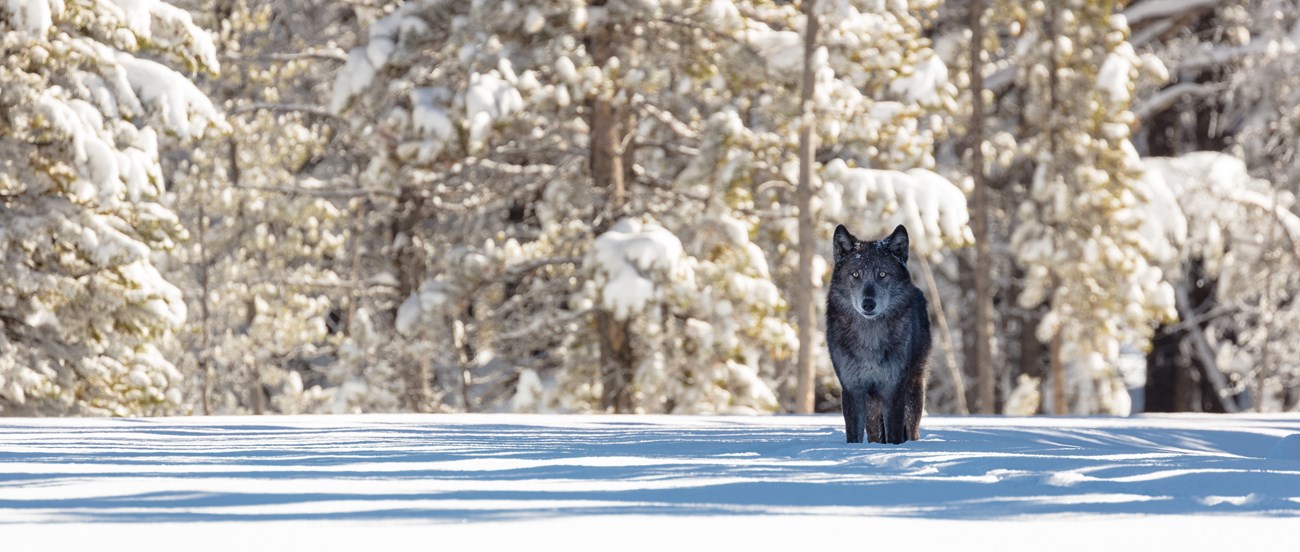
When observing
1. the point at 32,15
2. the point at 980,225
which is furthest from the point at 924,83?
the point at 32,15

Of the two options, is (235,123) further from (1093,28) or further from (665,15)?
(1093,28)

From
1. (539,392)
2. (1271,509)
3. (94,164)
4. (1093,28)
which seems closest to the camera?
(1271,509)

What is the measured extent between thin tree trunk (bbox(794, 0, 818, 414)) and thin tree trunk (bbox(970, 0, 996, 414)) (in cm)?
583

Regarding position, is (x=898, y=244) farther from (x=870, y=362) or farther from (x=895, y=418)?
(x=895, y=418)

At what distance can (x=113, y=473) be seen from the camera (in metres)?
6.46

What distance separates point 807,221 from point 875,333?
1335cm

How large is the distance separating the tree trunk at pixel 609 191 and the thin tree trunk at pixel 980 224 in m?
7.50

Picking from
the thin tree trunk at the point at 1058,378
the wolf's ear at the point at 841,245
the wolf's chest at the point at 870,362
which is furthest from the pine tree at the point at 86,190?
the thin tree trunk at the point at 1058,378

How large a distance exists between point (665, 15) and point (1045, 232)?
32.4 ft

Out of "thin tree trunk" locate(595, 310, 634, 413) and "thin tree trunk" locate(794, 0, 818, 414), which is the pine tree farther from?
"thin tree trunk" locate(794, 0, 818, 414)

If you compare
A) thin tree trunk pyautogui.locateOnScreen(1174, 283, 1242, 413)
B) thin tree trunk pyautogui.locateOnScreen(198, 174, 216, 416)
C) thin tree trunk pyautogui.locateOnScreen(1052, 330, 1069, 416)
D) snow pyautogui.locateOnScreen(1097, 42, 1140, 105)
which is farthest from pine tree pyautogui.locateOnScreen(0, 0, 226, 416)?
thin tree trunk pyautogui.locateOnScreen(1174, 283, 1242, 413)

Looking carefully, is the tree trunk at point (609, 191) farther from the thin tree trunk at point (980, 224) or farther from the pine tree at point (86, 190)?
the thin tree trunk at point (980, 224)

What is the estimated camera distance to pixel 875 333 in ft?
26.5

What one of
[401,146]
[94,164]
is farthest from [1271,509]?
[401,146]
